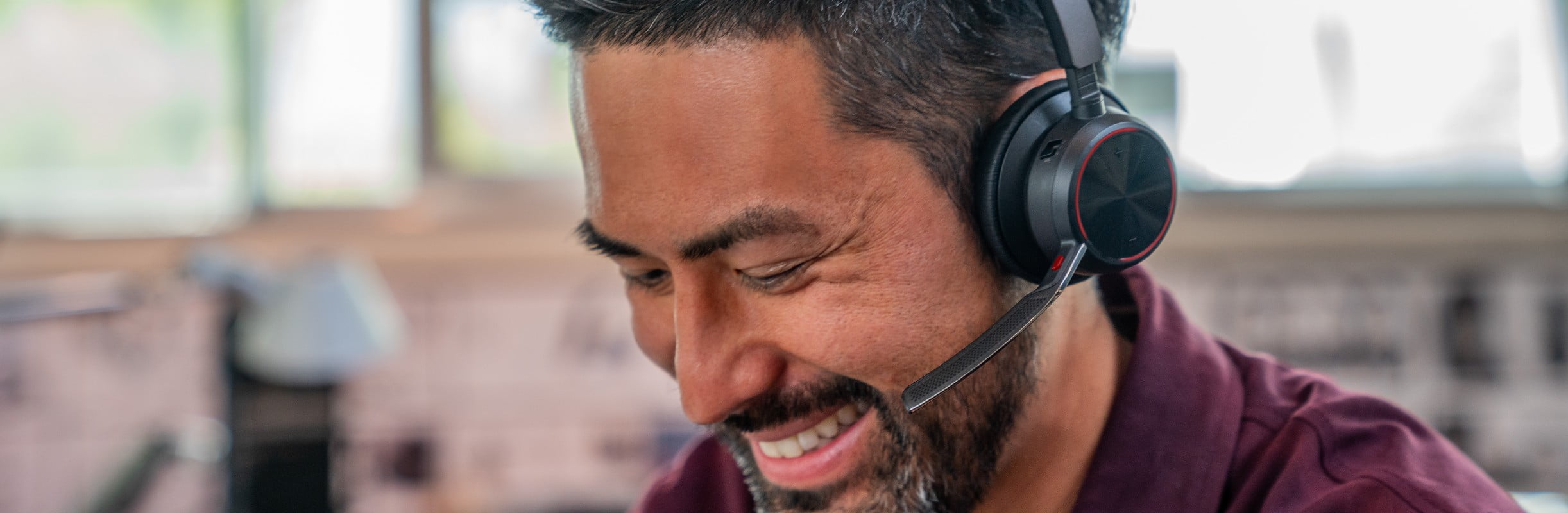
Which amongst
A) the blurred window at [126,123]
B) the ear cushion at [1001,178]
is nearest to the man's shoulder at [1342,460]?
the ear cushion at [1001,178]

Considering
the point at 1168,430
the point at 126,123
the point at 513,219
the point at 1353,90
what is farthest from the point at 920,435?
the point at 126,123

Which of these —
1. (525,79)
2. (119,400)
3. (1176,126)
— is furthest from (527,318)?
(1176,126)

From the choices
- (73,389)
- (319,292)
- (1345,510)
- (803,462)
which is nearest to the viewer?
(1345,510)

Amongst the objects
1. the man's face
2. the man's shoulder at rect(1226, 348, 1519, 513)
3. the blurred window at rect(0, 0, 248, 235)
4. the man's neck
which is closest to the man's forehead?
the man's face

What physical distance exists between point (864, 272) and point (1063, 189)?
15 cm

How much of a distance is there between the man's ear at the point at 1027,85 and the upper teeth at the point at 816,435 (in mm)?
241

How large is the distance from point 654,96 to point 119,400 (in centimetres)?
228

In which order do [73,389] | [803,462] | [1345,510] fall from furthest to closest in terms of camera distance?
[73,389] < [803,462] < [1345,510]

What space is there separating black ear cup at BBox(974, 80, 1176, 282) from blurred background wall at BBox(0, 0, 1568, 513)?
1855 mm

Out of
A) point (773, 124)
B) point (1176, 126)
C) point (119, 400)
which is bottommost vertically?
point (119, 400)

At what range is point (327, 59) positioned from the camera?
2654 mm

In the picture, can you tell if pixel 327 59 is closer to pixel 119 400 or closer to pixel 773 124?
pixel 119 400

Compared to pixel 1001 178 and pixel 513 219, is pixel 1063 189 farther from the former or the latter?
pixel 513 219

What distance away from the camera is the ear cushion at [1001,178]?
791 millimetres
